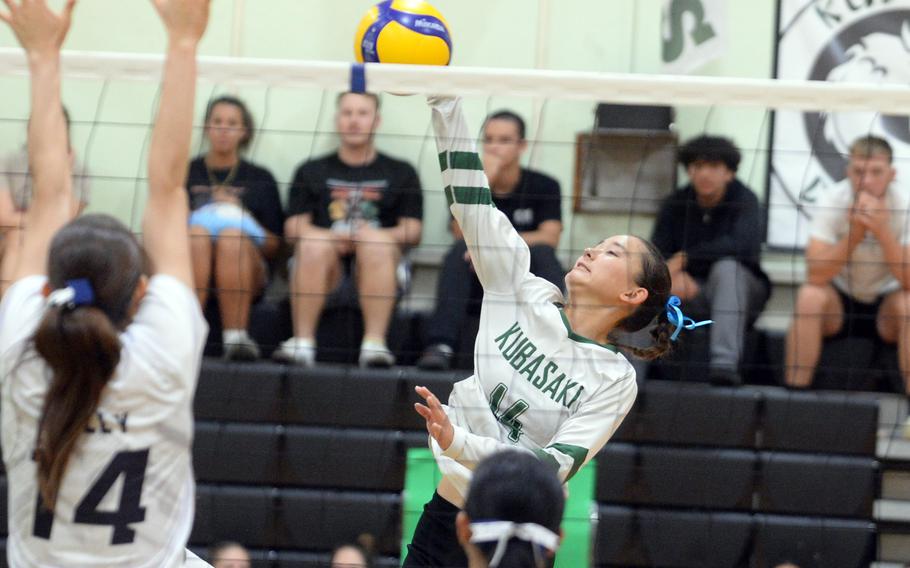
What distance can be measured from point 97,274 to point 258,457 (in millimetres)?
3470

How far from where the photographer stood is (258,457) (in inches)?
223

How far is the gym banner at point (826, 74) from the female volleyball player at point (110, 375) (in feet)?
15.5

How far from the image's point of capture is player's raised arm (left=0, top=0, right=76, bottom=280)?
2510mm

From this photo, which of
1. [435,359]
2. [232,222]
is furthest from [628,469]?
[232,222]

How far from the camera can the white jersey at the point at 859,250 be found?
5793mm

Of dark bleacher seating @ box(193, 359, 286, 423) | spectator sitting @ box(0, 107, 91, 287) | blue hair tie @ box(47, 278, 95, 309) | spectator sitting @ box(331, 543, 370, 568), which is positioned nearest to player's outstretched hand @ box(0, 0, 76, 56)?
blue hair tie @ box(47, 278, 95, 309)

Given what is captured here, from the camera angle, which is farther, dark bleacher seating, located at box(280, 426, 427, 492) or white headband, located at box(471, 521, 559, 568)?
dark bleacher seating, located at box(280, 426, 427, 492)

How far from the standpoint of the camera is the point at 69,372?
7.52 ft

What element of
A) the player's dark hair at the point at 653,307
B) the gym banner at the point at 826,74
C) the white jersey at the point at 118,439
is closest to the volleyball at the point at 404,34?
the player's dark hair at the point at 653,307

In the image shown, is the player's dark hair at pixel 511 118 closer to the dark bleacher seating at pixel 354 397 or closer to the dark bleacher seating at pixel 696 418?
the dark bleacher seating at pixel 354 397

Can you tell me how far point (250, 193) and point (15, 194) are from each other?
1007mm

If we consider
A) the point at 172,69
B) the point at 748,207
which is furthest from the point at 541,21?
the point at 172,69

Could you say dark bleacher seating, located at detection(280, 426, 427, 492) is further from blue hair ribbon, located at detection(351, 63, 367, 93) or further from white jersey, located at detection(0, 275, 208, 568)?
white jersey, located at detection(0, 275, 208, 568)

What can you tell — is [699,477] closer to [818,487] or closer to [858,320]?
[818,487]
